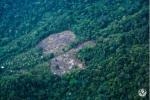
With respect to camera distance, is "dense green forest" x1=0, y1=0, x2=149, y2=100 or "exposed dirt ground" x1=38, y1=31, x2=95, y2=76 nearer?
"dense green forest" x1=0, y1=0, x2=149, y2=100

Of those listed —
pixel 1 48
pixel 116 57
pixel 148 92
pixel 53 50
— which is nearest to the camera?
pixel 148 92

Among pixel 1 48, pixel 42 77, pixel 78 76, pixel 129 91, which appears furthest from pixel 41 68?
pixel 129 91

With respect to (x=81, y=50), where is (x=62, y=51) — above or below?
below

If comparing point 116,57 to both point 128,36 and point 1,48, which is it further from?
point 1,48

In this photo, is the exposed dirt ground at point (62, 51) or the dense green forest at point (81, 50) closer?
the dense green forest at point (81, 50)
